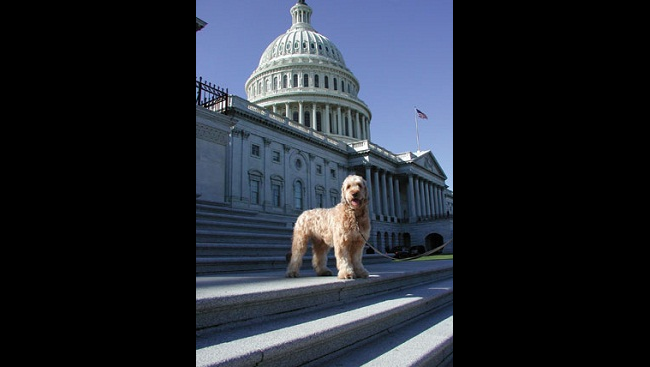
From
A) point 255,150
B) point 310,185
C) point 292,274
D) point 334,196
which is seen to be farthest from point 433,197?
point 292,274

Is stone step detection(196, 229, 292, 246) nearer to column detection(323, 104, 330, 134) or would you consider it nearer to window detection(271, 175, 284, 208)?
window detection(271, 175, 284, 208)

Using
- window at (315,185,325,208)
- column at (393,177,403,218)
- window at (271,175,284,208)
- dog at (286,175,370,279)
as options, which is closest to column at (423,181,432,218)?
column at (393,177,403,218)

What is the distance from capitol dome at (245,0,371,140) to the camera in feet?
182

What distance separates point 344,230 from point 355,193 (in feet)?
1.68

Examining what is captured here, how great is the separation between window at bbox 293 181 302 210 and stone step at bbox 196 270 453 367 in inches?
1299

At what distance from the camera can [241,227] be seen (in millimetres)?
9289

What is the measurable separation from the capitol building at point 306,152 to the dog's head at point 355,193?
7911 mm

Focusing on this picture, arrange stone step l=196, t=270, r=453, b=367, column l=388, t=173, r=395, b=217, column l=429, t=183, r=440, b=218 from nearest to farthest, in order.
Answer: stone step l=196, t=270, r=453, b=367
column l=388, t=173, r=395, b=217
column l=429, t=183, r=440, b=218

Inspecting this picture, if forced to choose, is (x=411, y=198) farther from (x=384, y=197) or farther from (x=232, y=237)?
(x=232, y=237)

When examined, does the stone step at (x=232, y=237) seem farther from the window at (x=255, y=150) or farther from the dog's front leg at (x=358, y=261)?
the window at (x=255, y=150)
